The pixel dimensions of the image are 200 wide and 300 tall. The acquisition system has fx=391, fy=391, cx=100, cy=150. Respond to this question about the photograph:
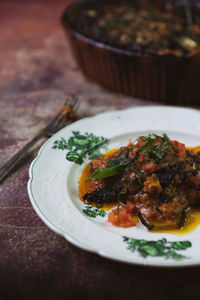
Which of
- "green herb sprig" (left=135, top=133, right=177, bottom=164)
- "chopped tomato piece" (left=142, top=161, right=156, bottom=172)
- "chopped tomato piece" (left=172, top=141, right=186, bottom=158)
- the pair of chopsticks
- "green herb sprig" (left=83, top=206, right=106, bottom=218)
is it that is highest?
"green herb sprig" (left=135, top=133, right=177, bottom=164)

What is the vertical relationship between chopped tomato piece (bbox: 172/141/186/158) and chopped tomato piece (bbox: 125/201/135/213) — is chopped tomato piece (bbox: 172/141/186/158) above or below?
above

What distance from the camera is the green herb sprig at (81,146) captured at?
3.29 metres

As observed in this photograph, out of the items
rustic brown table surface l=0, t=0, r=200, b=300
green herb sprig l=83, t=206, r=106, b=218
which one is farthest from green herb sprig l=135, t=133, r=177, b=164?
rustic brown table surface l=0, t=0, r=200, b=300

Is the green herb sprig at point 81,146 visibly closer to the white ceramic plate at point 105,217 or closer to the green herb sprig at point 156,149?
the white ceramic plate at point 105,217

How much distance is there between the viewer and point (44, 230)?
9.11ft

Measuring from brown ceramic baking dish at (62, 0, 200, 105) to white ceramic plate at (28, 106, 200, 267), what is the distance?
20.2 inches

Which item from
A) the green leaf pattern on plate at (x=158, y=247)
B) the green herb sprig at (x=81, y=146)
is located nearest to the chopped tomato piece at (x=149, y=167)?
the green leaf pattern on plate at (x=158, y=247)

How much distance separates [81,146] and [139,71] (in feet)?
4.16

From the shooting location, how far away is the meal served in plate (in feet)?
8.82

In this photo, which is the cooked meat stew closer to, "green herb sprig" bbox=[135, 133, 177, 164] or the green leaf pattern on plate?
"green herb sprig" bbox=[135, 133, 177, 164]

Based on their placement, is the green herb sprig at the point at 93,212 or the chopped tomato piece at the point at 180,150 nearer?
the green herb sprig at the point at 93,212

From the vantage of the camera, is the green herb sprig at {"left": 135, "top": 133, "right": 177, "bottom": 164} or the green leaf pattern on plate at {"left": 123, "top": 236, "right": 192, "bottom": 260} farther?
the green herb sprig at {"left": 135, "top": 133, "right": 177, "bottom": 164}

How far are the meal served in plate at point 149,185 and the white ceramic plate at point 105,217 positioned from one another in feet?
0.34

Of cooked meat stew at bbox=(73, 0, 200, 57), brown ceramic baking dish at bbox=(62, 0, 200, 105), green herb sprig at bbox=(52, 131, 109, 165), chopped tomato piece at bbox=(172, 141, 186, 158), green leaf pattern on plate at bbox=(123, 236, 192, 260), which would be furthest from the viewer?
cooked meat stew at bbox=(73, 0, 200, 57)
